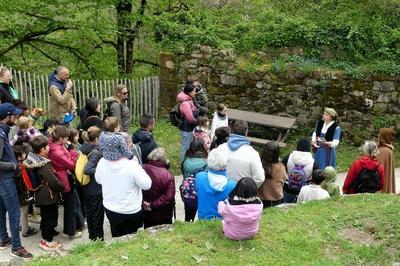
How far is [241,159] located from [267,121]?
578 centimetres

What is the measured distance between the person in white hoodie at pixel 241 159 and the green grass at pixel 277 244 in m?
0.60

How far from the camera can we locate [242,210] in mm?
5059

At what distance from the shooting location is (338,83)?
1163 centimetres

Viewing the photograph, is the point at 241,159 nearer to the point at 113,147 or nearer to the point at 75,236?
the point at 113,147

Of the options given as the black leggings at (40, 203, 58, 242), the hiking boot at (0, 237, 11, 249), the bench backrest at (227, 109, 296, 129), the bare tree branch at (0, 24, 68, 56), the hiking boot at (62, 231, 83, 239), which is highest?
the bare tree branch at (0, 24, 68, 56)

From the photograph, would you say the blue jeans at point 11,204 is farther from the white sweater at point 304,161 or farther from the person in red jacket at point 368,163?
the person in red jacket at point 368,163

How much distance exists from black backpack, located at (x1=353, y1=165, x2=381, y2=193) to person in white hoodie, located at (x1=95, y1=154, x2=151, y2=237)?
3.46 metres

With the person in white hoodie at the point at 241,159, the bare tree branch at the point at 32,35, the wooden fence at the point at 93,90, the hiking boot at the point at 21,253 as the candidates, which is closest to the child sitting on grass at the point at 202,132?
the person in white hoodie at the point at 241,159

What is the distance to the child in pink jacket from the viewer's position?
500 cm

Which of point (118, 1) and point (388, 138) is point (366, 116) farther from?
point (118, 1)

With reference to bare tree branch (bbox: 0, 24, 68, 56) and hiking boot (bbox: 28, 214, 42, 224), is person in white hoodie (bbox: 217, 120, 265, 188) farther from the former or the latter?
bare tree branch (bbox: 0, 24, 68, 56)

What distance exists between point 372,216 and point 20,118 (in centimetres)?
501

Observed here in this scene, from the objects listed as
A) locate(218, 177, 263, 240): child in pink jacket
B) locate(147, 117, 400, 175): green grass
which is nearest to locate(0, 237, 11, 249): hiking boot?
locate(218, 177, 263, 240): child in pink jacket

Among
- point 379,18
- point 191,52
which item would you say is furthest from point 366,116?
point 191,52
